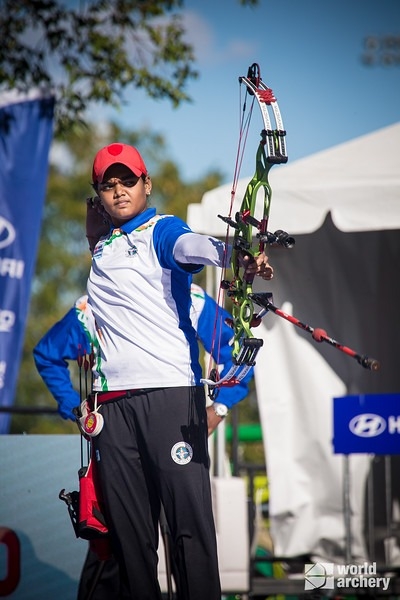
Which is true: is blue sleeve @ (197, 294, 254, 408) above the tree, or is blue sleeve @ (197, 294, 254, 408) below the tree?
below

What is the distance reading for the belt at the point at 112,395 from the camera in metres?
3.25

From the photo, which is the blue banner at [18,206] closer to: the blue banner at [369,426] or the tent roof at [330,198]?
the tent roof at [330,198]

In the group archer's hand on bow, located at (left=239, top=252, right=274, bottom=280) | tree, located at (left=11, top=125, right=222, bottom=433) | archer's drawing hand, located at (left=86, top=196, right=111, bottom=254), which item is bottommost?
archer's hand on bow, located at (left=239, top=252, right=274, bottom=280)

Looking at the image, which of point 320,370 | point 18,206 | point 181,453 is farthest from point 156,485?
point 18,206

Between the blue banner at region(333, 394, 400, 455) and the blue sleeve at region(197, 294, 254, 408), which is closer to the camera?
the blue sleeve at region(197, 294, 254, 408)

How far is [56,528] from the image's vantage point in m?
4.52

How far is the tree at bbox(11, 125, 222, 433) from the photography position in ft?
91.7

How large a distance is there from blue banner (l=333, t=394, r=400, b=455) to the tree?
21.6 meters

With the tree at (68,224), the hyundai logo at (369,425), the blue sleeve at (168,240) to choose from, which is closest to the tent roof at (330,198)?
the hyundai logo at (369,425)

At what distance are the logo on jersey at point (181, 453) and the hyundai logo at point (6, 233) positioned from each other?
466 cm

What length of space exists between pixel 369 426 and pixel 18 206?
3.43 metres

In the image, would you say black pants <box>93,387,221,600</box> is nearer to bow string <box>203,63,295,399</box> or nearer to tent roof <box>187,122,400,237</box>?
bow string <box>203,63,295,399</box>

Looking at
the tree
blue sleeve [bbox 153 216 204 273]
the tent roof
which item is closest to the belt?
blue sleeve [bbox 153 216 204 273]

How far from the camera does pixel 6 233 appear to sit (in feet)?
24.9
